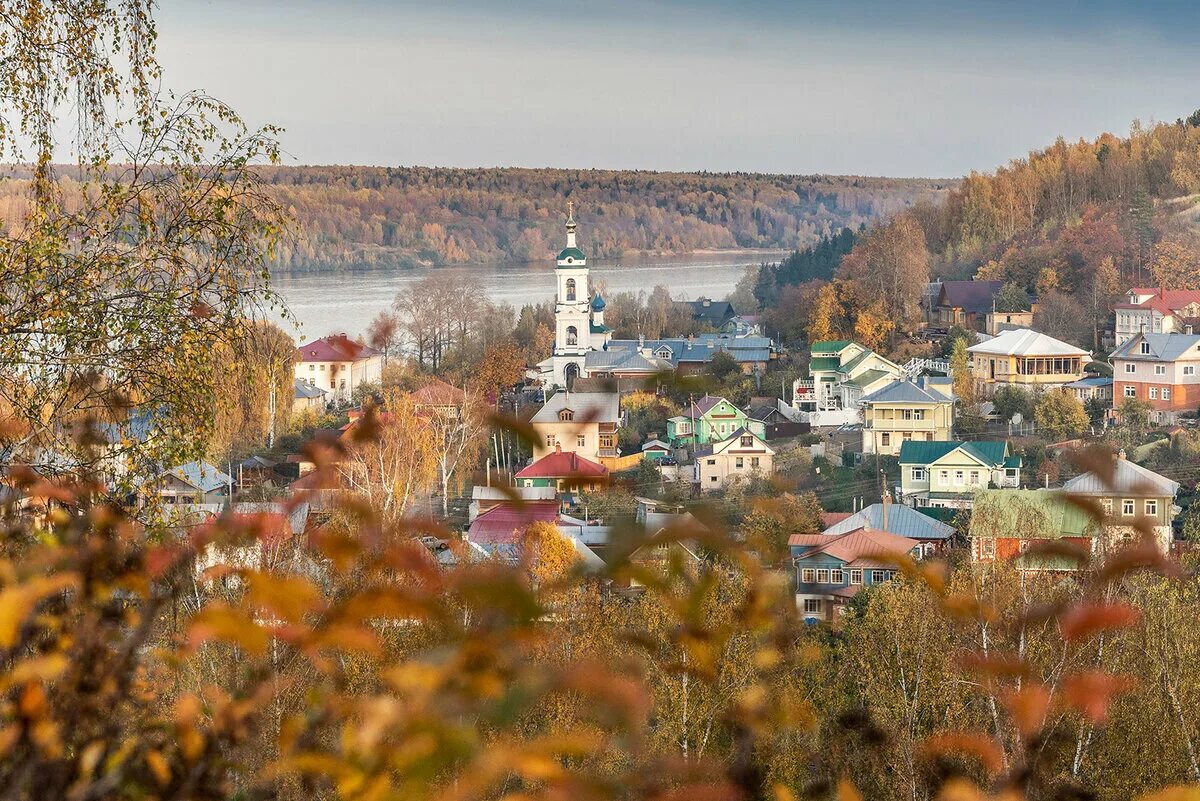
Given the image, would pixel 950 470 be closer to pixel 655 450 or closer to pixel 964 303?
pixel 655 450

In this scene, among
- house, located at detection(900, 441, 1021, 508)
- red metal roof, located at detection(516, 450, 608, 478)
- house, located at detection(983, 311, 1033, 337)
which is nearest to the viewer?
red metal roof, located at detection(516, 450, 608, 478)

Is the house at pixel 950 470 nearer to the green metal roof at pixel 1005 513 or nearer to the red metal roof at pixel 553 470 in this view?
the green metal roof at pixel 1005 513

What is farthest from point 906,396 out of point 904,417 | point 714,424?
point 714,424

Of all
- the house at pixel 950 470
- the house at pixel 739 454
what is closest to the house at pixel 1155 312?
the house at pixel 950 470

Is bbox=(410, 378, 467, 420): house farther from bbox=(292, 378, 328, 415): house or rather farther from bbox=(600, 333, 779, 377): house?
bbox=(600, 333, 779, 377): house

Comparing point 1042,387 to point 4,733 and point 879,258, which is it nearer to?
point 879,258

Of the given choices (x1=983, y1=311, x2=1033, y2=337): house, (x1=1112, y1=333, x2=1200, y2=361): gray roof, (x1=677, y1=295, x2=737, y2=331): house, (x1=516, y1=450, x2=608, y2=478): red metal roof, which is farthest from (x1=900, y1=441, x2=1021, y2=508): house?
(x1=677, y1=295, x2=737, y2=331): house
